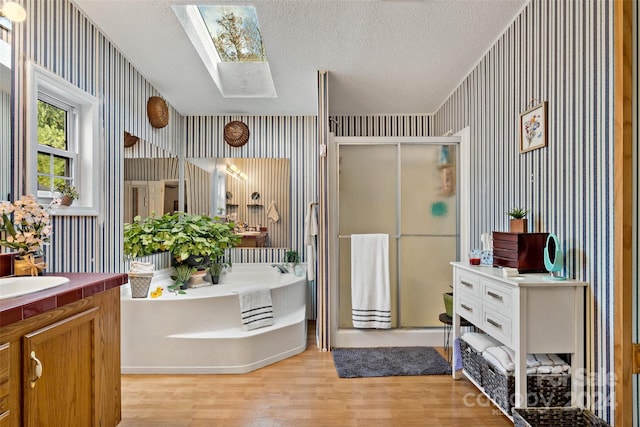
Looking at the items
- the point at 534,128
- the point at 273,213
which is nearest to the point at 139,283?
the point at 273,213

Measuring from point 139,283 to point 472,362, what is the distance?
8.27 ft

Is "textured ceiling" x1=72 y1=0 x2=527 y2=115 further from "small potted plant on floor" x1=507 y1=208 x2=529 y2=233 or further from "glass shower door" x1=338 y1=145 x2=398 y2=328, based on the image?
"small potted plant on floor" x1=507 y1=208 x2=529 y2=233

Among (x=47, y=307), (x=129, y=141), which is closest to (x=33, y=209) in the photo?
(x=47, y=307)

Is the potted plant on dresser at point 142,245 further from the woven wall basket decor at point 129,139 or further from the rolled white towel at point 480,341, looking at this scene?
the rolled white towel at point 480,341

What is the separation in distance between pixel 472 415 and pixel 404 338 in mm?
1229

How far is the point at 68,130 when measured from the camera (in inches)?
96.5

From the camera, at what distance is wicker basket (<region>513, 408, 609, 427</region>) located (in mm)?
1757

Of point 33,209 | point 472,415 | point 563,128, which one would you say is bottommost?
point 472,415

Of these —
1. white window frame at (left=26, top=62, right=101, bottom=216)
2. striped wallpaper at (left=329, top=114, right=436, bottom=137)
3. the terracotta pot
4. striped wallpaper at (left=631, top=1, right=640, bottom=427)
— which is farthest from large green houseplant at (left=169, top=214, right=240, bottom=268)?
striped wallpaper at (left=631, top=1, right=640, bottom=427)

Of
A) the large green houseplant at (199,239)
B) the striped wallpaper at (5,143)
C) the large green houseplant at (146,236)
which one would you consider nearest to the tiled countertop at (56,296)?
the striped wallpaper at (5,143)

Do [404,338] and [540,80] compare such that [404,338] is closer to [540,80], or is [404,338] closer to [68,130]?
[540,80]

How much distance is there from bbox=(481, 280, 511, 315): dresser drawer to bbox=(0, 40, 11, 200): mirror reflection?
2567mm

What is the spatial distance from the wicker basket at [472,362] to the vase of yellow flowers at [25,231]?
2.52 m

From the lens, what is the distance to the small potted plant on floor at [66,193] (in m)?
2.27
